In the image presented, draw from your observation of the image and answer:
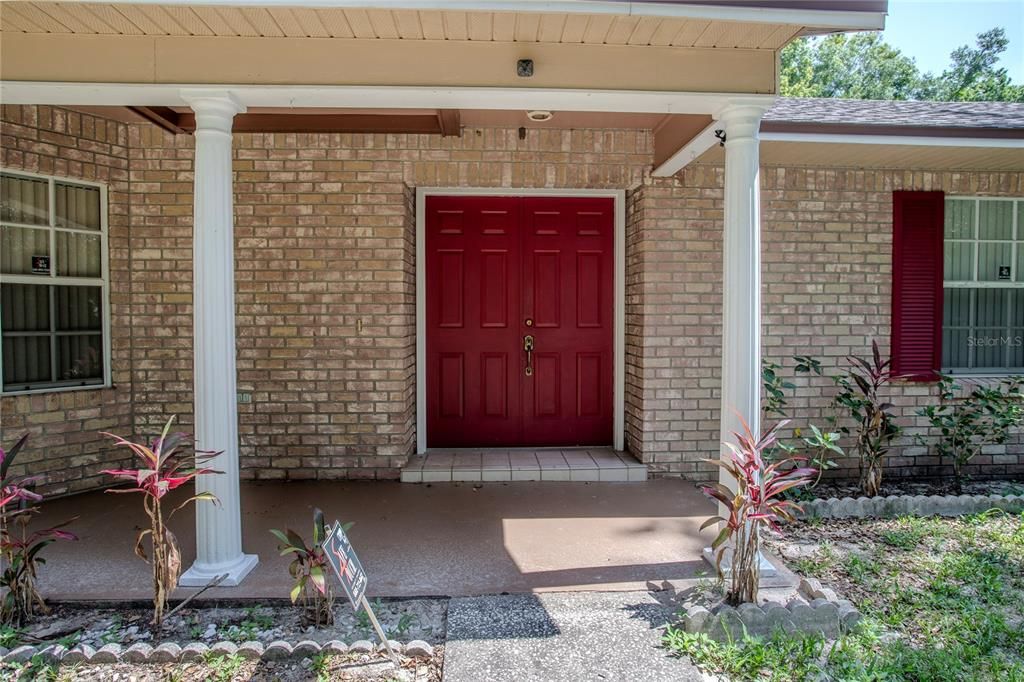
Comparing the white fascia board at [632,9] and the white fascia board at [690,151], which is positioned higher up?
the white fascia board at [632,9]

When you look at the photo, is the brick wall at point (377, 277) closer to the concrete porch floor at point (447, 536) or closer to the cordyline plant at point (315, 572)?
the concrete porch floor at point (447, 536)

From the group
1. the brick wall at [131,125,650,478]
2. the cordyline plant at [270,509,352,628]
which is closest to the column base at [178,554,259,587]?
the cordyline plant at [270,509,352,628]

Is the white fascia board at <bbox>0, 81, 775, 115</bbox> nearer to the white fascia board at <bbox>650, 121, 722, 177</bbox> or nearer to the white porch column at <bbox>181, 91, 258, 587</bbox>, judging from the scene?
the white porch column at <bbox>181, 91, 258, 587</bbox>

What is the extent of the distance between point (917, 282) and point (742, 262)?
115 inches

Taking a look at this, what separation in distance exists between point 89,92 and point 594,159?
11.4 ft

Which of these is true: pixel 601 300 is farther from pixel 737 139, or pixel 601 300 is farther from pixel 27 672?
pixel 27 672

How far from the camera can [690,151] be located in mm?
4410

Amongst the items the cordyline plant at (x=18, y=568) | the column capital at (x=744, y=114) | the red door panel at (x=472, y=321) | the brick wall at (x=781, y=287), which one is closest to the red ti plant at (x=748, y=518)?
the column capital at (x=744, y=114)

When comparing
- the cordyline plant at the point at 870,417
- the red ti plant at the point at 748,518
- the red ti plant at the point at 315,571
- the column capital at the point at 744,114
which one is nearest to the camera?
the red ti plant at the point at 315,571

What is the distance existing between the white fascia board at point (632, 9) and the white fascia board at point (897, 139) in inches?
55.5

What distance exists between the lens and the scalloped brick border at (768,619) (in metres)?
2.90

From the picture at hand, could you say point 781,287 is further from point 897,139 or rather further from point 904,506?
point 904,506

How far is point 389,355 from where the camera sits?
17.1ft

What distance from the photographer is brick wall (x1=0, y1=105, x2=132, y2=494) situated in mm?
4504
